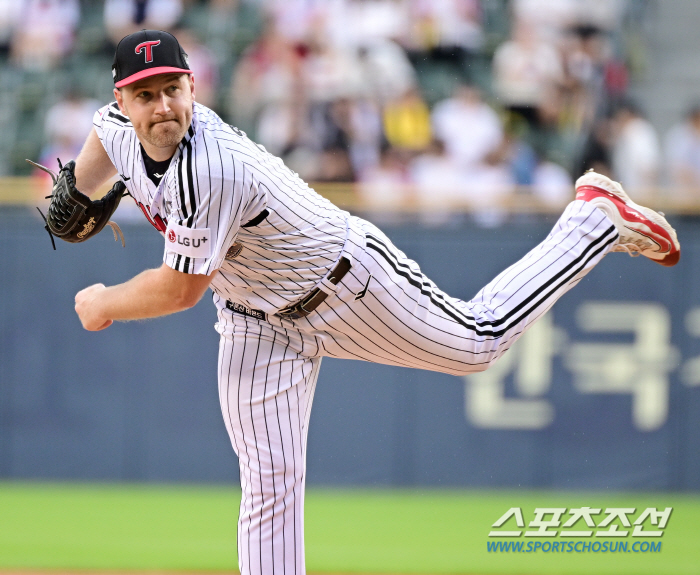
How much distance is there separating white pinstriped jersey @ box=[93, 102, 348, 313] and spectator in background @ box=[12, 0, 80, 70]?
4.93 meters

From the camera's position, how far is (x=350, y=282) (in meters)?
3.18

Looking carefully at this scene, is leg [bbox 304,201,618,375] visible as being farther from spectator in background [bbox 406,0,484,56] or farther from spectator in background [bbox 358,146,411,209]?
spectator in background [bbox 406,0,484,56]

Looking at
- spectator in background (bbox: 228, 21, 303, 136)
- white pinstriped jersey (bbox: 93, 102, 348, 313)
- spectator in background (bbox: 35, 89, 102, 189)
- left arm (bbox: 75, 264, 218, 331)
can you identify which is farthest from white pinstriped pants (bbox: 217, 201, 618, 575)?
spectator in background (bbox: 35, 89, 102, 189)

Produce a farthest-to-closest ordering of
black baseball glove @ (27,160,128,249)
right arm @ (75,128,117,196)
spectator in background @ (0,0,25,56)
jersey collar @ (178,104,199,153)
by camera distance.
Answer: spectator in background @ (0,0,25,56) → right arm @ (75,128,117,196) → black baseball glove @ (27,160,128,249) → jersey collar @ (178,104,199,153)

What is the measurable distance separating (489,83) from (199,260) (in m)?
5.25

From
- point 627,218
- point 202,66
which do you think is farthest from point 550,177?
point 627,218

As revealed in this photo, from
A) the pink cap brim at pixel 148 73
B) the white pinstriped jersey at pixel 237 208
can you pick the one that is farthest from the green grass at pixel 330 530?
the pink cap brim at pixel 148 73

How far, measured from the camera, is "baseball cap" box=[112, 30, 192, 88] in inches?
110

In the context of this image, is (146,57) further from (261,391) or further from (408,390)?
(408,390)

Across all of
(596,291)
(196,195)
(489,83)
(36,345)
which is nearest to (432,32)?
(489,83)

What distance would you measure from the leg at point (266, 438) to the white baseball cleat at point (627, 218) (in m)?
1.31

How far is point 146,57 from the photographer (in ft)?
9.16

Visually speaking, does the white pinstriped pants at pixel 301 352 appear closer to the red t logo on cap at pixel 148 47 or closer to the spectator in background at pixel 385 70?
the red t logo on cap at pixel 148 47

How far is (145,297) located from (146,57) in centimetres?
71
